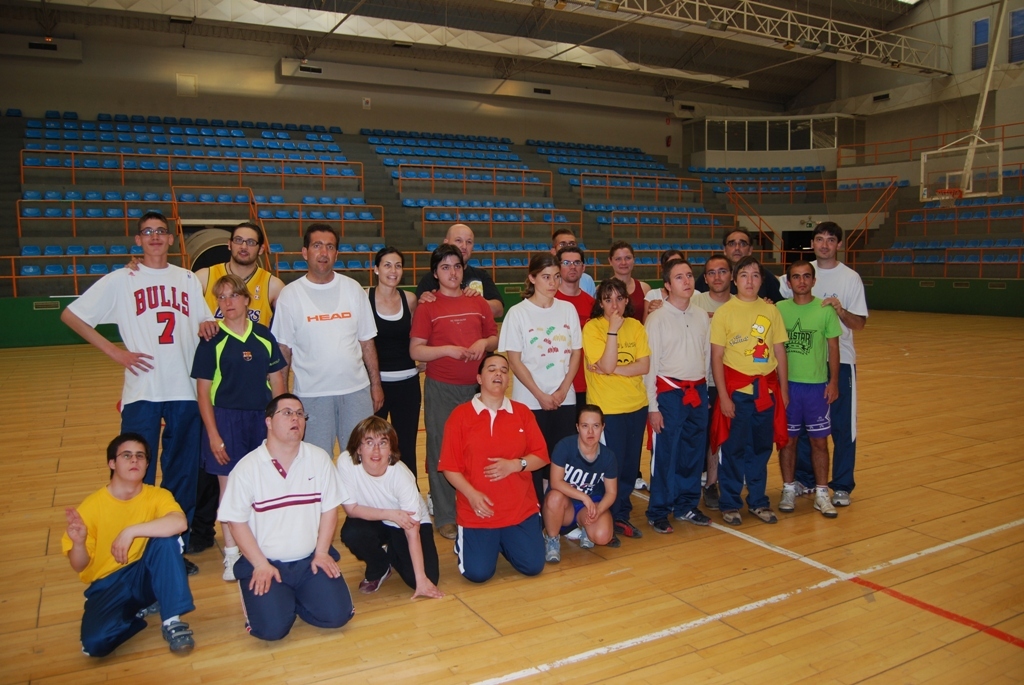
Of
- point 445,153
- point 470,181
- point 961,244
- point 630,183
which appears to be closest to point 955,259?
point 961,244

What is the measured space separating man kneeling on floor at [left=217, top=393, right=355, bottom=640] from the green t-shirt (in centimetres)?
304

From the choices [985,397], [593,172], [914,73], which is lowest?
[985,397]

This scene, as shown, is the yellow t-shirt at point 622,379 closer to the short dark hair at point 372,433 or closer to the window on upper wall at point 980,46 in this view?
the short dark hair at point 372,433

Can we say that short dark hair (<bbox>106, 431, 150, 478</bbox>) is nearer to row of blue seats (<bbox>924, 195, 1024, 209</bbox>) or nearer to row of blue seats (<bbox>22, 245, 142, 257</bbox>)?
row of blue seats (<bbox>22, 245, 142, 257</bbox>)

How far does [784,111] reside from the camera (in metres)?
28.9

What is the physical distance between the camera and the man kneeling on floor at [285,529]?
132 inches

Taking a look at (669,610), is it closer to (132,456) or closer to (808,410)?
(808,410)

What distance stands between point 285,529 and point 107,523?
739mm

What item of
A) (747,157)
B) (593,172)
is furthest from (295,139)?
(747,157)

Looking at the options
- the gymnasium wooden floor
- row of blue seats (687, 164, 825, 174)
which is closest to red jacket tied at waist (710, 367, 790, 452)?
the gymnasium wooden floor

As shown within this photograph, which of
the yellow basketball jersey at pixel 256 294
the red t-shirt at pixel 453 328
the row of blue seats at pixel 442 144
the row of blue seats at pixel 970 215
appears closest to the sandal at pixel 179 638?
the yellow basketball jersey at pixel 256 294

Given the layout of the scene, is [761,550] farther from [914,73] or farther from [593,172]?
[914,73]

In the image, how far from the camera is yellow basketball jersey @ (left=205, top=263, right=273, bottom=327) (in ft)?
14.8

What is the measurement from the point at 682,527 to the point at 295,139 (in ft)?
60.9
